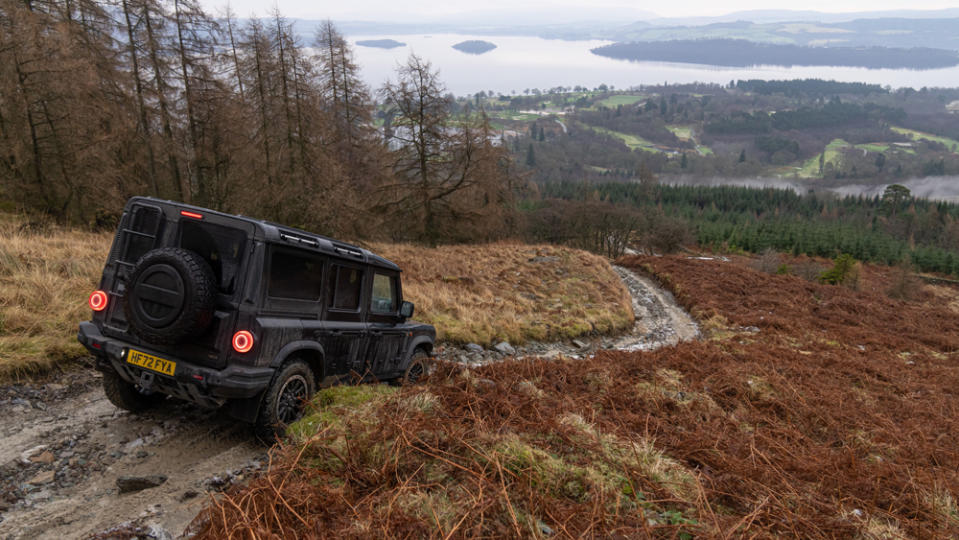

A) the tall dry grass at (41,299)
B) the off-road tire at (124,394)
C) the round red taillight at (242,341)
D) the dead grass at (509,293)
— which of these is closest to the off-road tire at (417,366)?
the round red taillight at (242,341)

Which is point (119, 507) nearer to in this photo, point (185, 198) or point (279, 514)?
point (279, 514)

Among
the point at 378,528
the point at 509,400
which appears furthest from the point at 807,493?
the point at 378,528

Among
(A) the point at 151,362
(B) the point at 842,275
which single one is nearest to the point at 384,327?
(A) the point at 151,362

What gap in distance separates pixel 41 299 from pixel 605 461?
864cm

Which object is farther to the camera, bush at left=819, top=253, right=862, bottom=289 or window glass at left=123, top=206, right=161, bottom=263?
bush at left=819, top=253, right=862, bottom=289

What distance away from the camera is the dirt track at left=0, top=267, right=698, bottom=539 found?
3.58 metres

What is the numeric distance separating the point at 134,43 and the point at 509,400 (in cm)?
2044

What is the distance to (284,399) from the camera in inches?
193

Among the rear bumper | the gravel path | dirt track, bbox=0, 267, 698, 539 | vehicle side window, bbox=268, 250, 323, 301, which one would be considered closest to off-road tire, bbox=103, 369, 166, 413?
dirt track, bbox=0, 267, 698, 539

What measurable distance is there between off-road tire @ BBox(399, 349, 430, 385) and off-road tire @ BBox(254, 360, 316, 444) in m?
2.09

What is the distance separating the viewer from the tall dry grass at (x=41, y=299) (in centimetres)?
609

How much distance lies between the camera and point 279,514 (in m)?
2.92

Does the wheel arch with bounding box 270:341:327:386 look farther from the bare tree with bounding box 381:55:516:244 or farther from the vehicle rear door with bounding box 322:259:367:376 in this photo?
the bare tree with bounding box 381:55:516:244

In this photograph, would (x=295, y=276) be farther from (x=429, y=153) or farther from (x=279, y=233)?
(x=429, y=153)
